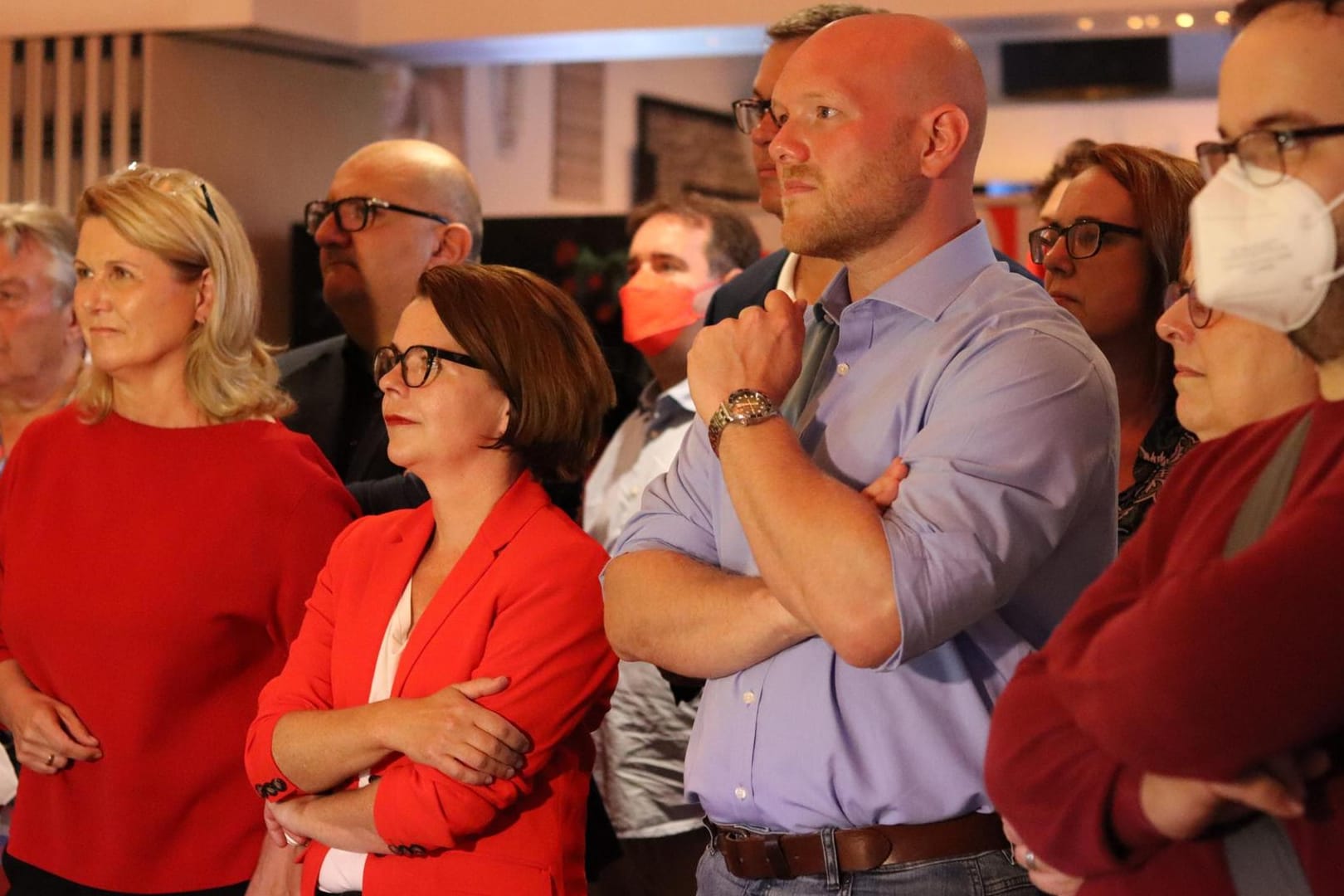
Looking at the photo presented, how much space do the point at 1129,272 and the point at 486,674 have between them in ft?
4.35

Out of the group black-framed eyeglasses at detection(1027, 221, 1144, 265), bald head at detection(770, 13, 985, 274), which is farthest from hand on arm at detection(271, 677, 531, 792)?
black-framed eyeglasses at detection(1027, 221, 1144, 265)

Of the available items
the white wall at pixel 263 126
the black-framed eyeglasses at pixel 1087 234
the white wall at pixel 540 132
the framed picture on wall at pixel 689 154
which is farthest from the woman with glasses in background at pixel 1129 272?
the framed picture on wall at pixel 689 154

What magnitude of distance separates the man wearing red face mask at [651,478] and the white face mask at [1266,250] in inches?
88.1

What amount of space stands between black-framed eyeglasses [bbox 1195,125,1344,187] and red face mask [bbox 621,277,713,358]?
2.58 m

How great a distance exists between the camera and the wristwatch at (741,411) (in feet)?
6.01

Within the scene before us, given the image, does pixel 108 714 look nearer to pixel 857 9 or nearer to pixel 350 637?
pixel 350 637

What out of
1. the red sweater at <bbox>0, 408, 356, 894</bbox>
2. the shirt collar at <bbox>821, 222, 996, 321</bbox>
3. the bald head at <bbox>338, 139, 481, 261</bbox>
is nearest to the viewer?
the shirt collar at <bbox>821, 222, 996, 321</bbox>

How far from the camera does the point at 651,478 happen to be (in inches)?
145

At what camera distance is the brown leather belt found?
5.88ft

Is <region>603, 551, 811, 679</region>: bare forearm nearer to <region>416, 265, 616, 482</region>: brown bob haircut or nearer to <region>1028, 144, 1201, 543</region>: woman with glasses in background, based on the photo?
<region>416, 265, 616, 482</region>: brown bob haircut

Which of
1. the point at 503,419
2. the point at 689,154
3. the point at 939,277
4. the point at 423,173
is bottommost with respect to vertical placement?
the point at 503,419

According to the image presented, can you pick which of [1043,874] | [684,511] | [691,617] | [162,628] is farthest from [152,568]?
[1043,874]

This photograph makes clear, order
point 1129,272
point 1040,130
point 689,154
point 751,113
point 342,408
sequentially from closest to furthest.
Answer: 1. point 1129,272
2. point 751,113
3. point 342,408
4. point 689,154
5. point 1040,130

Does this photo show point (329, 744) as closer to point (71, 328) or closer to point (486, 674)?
point (486, 674)
